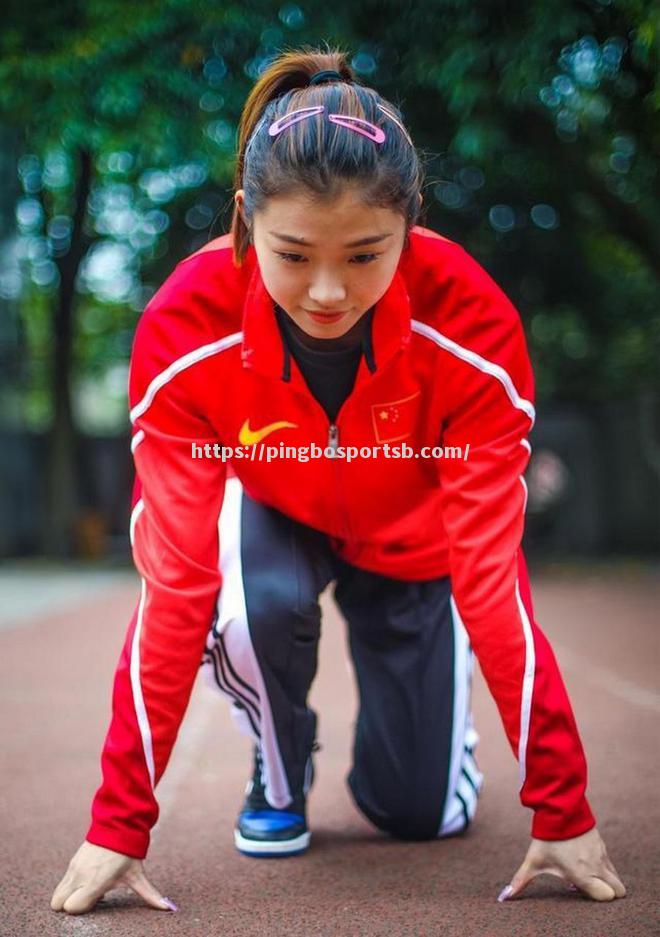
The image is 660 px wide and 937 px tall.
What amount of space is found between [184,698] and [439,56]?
4.08 meters

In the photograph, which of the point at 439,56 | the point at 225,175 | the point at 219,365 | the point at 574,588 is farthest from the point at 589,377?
the point at 219,365

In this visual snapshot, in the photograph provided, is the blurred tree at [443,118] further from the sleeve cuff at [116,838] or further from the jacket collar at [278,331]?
the sleeve cuff at [116,838]

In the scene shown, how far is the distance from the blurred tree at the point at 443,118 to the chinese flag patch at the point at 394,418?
0.56 metres

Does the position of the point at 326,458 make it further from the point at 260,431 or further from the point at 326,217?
the point at 326,217

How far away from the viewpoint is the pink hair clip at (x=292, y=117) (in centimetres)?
195

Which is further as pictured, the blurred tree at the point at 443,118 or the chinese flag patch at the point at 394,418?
the blurred tree at the point at 443,118

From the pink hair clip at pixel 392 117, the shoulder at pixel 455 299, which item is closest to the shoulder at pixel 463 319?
the shoulder at pixel 455 299

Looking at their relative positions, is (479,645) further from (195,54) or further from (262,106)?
(195,54)

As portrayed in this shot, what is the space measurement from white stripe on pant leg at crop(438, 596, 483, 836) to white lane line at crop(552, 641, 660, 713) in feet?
5.60

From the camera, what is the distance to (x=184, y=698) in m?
2.11

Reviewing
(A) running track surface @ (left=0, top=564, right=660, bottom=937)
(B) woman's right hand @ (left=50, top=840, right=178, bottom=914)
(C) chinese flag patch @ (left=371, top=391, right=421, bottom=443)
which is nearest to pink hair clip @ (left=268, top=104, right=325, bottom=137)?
(C) chinese flag patch @ (left=371, top=391, right=421, bottom=443)

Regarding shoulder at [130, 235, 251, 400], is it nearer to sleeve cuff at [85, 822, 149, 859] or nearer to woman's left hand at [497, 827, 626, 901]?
sleeve cuff at [85, 822, 149, 859]

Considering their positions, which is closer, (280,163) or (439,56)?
Result: (280,163)

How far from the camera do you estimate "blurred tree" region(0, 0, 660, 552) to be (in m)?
4.56
